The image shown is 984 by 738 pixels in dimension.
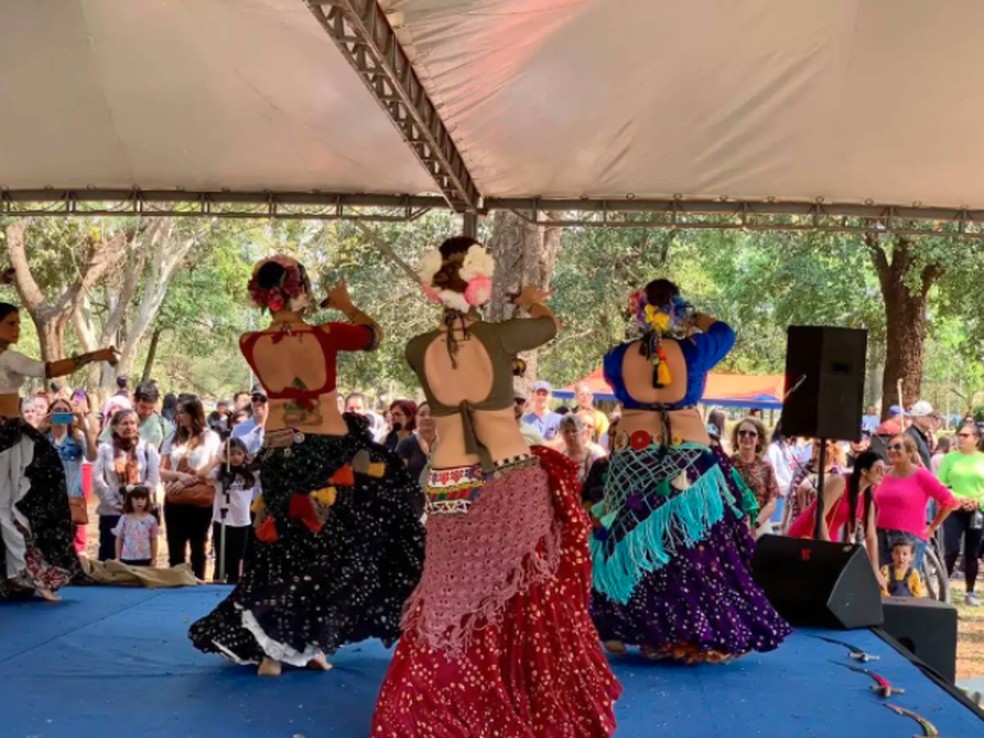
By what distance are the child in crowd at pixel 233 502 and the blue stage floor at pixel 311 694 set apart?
1.64 m

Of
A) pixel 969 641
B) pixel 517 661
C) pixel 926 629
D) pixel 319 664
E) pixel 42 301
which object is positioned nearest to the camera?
pixel 517 661

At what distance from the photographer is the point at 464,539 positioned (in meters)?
3.80

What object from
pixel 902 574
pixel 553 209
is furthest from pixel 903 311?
pixel 553 209

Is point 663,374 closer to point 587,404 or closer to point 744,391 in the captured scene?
Answer: point 587,404

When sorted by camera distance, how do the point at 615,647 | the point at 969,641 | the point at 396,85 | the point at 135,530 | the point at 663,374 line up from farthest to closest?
the point at 969,641 → the point at 135,530 → the point at 396,85 → the point at 615,647 → the point at 663,374

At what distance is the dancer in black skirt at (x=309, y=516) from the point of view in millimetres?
4508

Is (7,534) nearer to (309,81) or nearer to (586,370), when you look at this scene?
(309,81)

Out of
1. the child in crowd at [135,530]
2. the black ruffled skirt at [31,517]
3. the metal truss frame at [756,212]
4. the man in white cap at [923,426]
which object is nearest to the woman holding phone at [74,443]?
the child in crowd at [135,530]

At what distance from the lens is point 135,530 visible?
713 cm

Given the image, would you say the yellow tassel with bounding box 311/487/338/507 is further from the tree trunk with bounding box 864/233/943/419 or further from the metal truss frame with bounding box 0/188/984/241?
the tree trunk with bounding box 864/233/943/419

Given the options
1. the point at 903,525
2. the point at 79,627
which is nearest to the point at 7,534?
the point at 79,627

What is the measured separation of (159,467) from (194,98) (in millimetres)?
2247

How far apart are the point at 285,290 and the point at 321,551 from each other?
983mm

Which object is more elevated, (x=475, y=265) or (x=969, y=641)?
(x=475, y=265)
